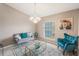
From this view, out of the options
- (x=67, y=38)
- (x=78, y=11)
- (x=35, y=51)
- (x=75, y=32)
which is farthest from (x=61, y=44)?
(x=78, y=11)

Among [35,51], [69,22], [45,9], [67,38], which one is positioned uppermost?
[45,9]

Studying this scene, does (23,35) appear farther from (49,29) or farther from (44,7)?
(44,7)

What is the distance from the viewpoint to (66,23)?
2.37 meters

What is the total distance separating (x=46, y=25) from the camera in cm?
244

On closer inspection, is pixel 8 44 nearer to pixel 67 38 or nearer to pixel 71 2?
pixel 67 38

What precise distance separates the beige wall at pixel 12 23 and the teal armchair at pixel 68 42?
0.71m

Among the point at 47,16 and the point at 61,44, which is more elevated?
the point at 47,16

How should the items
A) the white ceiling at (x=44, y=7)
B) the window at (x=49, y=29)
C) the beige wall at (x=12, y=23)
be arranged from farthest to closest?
the window at (x=49, y=29)
the beige wall at (x=12, y=23)
the white ceiling at (x=44, y=7)

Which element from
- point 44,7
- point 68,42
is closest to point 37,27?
point 44,7

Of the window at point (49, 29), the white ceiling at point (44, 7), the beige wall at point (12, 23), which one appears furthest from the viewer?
the window at point (49, 29)

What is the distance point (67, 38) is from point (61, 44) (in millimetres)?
202

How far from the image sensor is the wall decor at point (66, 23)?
2.32 meters

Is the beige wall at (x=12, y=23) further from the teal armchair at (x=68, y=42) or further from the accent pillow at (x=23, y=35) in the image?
the teal armchair at (x=68, y=42)

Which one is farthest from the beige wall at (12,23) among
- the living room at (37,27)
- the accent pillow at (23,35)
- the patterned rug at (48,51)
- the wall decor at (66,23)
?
the wall decor at (66,23)
